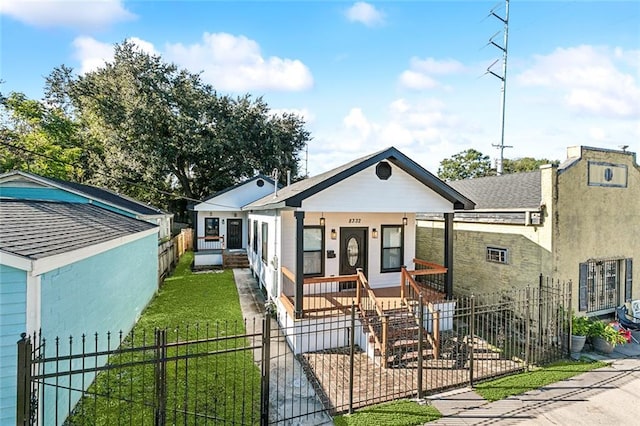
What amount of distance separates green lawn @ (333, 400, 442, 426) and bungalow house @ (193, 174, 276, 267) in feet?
55.2

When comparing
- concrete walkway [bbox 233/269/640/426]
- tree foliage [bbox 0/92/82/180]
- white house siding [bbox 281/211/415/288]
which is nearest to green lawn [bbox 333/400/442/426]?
concrete walkway [bbox 233/269/640/426]

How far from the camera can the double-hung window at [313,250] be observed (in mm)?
10930

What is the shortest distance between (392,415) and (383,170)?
20.4 ft

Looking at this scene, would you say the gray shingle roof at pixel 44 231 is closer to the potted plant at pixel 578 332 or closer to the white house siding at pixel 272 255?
the white house siding at pixel 272 255

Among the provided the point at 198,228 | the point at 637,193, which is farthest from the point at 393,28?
the point at 198,228

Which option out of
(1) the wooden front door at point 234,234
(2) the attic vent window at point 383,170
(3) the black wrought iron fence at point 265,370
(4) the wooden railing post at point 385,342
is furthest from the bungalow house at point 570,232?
(1) the wooden front door at point 234,234

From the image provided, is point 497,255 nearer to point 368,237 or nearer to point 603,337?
point 603,337

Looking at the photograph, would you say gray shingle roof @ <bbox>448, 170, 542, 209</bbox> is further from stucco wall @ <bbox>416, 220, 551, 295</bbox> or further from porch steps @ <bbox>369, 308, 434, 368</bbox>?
porch steps @ <bbox>369, 308, 434, 368</bbox>

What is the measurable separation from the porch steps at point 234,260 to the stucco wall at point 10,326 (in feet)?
50.9

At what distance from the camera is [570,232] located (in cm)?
943

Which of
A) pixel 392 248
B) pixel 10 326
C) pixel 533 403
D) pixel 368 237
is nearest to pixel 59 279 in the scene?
pixel 10 326

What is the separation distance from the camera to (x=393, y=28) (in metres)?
12.3

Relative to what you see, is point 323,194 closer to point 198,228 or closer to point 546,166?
point 546,166

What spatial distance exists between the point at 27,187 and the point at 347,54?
12266mm
